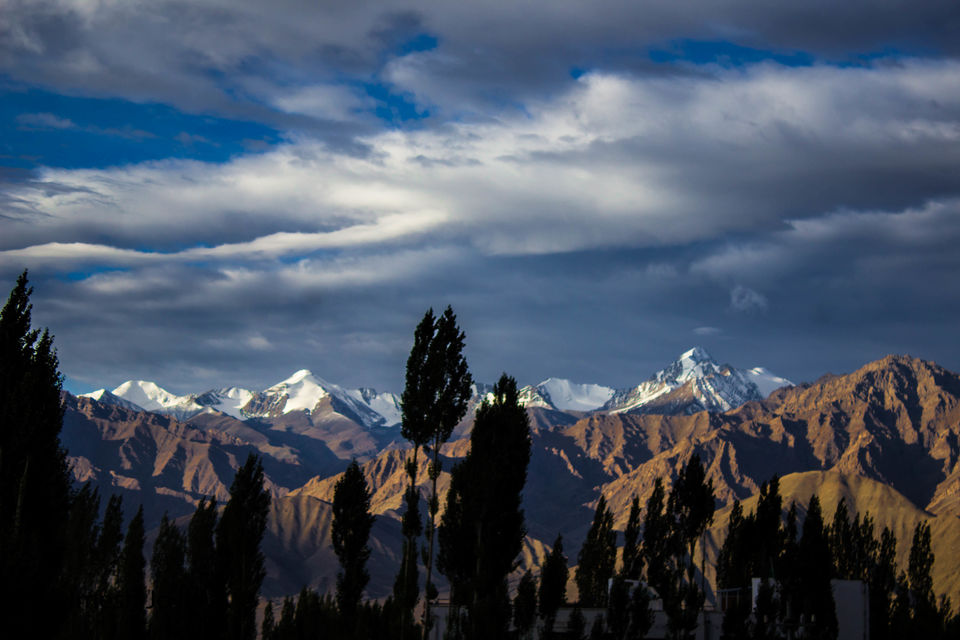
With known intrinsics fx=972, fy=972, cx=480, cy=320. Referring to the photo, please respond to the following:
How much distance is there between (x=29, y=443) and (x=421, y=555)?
25515 mm

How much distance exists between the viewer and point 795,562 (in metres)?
88.4

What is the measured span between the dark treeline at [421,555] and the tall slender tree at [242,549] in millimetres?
139

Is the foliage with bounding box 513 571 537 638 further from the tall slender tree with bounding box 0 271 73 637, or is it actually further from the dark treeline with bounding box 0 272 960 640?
the tall slender tree with bounding box 0 271 73 637

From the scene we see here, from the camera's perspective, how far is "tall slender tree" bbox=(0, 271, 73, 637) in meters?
59.2

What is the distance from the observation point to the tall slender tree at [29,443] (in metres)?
59.2

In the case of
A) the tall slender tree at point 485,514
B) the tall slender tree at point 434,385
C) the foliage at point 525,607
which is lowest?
the foliage at point 525,607

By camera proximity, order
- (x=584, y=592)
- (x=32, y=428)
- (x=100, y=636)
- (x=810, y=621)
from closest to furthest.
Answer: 1. (x=32, y=428)
2. (x=810, y=621)
3. (x=100, y=636)
4. (x=584, y=592)

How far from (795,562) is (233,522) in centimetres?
5008

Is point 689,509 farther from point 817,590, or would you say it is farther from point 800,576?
point 817,590

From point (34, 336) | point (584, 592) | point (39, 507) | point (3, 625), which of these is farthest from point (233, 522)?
point (584, 592)

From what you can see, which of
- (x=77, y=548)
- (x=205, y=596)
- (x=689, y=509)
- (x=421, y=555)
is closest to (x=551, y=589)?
(x=421, y=555)

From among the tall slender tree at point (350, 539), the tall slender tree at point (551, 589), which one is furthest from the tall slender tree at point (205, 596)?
the tall slender tree at point (551, 589)

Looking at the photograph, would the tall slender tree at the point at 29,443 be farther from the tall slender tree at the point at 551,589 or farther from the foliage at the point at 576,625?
the foliage at the point at 576,625

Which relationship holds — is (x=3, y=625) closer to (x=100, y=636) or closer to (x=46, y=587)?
(x=46, y=587)
